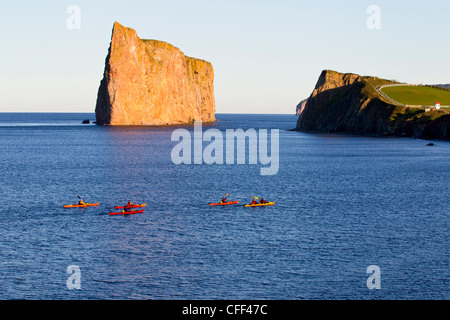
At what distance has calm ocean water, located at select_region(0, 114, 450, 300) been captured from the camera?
38562mm

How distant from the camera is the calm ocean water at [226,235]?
38.6 m

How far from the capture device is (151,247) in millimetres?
47625

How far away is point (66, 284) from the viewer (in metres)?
38.8

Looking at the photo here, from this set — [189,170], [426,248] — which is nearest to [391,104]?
[189,170]

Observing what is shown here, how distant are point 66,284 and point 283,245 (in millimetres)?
18065

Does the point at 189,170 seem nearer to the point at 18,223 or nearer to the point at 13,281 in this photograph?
the point at 18,223

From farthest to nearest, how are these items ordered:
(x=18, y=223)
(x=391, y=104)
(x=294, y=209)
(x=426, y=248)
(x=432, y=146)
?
(x=391, y=104), (x=432, y=146), (x=294, y=209), (x=18, y=223), (x=426, y=248)

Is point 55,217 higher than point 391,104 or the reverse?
the reverse

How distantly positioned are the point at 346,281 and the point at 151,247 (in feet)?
54.4

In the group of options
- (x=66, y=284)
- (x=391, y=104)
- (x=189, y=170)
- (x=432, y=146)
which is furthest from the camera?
(x=391, y=104)

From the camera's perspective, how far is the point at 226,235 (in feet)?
169
